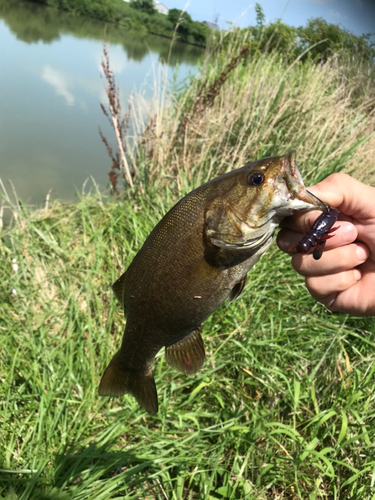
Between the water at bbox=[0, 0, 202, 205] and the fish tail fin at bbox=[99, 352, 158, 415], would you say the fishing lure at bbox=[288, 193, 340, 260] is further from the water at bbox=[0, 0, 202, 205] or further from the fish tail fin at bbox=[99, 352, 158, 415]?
the water at bbox=[0, 0, 202, 205]

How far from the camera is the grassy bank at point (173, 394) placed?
2.15 meters

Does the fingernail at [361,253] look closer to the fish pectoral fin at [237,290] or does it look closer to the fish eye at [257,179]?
the fish pectoral fin at [237,290]

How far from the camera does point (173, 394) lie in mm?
2727

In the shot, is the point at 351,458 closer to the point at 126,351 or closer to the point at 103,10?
the point at 126,351

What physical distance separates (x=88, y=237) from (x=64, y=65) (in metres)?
13.9

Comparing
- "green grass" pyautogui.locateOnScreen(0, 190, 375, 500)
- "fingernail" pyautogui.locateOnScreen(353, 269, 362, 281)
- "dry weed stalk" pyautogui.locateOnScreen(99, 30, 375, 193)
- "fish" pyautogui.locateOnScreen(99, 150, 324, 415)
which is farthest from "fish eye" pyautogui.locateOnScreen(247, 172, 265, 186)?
"dry weed stalk" pyautogui.locateOnScreen(99, 30, 375, 193)

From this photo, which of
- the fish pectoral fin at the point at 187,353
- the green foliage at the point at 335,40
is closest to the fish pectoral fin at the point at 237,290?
the fish pectoral fin at the point at 187,353

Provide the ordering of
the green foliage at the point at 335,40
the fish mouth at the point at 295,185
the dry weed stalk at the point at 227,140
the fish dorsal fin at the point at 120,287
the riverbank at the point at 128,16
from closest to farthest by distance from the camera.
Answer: the fish mouth at the point at 295,185 → the fish dorsal fin at the point at 120,287 → the dry weed stalk at the point at 227,140 → the green foliage at the point at 335,40 → the riverbank at the point at 128,16

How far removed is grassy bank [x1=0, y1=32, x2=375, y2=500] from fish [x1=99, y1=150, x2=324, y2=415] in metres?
1.12

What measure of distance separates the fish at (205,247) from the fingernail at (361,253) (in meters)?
0.55

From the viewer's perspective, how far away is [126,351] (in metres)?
1.65

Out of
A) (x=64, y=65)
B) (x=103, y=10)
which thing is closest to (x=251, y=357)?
(x=64, y=65)

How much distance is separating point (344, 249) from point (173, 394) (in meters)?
1.83

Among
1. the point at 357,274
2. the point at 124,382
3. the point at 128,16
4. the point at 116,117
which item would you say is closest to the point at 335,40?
the point at 116,117
